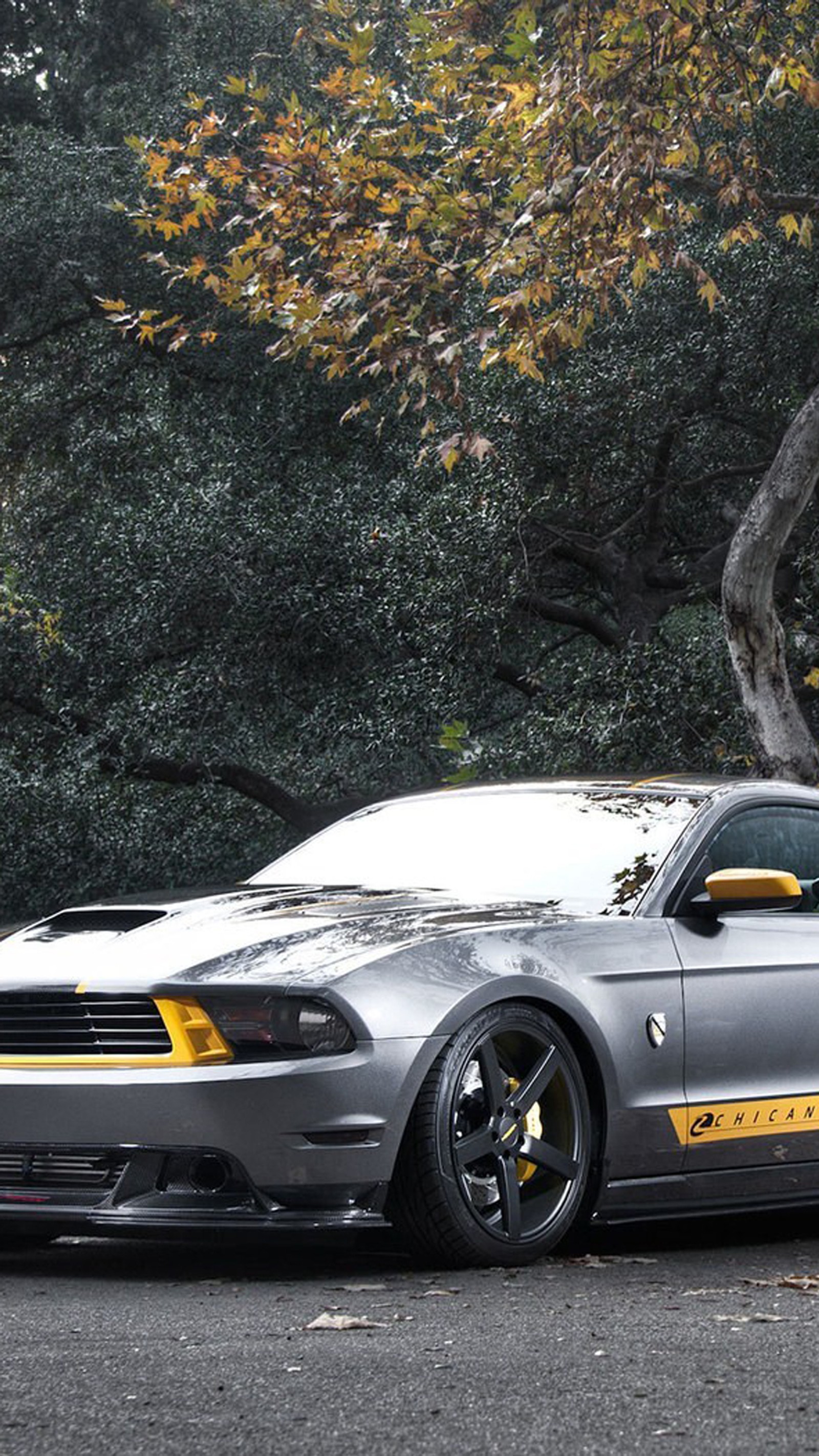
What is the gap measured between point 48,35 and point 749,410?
1181cm

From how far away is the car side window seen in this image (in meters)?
6.88

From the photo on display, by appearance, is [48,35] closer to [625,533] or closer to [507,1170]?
[625,533]

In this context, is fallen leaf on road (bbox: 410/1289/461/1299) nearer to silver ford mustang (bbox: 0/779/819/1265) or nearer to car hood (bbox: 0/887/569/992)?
silver ford mustang (bbox: 0/779/819/1265)

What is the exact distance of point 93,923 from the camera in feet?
20.5

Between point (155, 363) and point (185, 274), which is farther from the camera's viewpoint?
point (155, 363)

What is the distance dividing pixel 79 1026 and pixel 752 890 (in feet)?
6.44

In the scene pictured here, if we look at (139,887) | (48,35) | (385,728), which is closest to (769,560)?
(385,728)

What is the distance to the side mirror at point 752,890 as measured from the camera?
6199mm

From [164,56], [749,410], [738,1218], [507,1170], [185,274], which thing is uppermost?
[164,56]

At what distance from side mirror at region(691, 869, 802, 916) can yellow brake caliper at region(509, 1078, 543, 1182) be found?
2.93ft

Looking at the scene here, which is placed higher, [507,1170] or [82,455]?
[82,455]

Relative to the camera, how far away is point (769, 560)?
12.9 metres

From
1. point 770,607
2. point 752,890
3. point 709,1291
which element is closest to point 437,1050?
point 709,1291

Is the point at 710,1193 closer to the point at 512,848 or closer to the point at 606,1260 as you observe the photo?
the point at 606,1260
